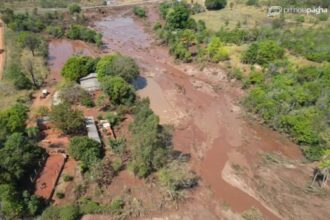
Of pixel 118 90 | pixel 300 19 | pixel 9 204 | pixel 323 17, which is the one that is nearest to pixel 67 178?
pixel 9 204

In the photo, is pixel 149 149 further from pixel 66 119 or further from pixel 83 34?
pixel 83 34

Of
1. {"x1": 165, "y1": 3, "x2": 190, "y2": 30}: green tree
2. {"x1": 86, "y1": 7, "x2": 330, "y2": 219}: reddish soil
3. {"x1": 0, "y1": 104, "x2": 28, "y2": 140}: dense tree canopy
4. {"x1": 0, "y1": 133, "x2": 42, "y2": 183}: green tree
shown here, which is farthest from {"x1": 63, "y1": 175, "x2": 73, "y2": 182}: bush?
{"x1": 165, "y1": 3, "x2": 190, "y2": 30}: green tree

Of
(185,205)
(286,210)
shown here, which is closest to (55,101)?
(185,205)

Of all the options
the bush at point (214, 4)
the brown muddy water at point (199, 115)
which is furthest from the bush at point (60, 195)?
the bush at point (214, 4)

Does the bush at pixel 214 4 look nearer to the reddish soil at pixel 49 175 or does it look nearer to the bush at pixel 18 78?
the bush at pixel 18 78

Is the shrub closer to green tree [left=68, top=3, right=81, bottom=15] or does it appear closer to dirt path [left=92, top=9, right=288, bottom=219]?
dirt path [left=92, top=9, right=288, bottom=219]
